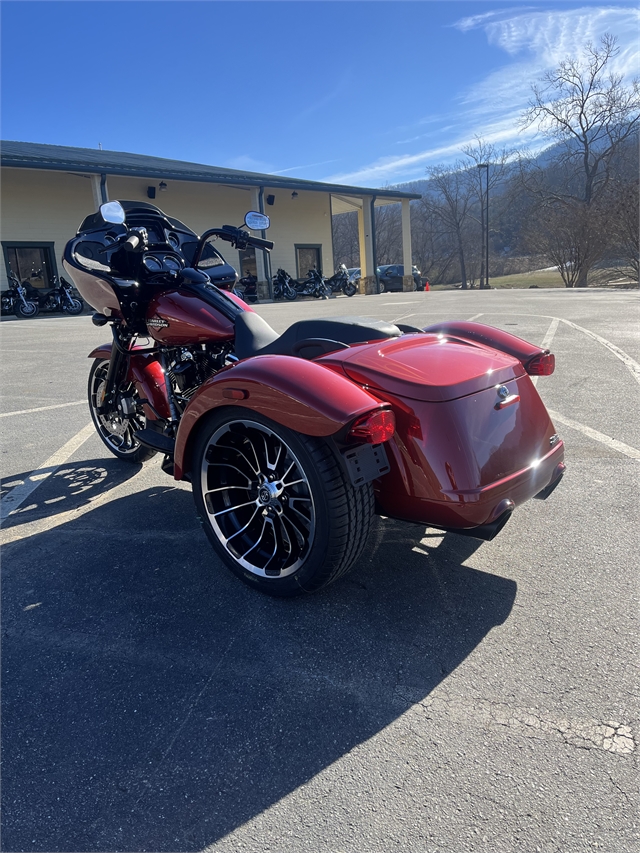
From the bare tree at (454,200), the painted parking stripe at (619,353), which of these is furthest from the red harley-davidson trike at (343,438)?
the bare tree at (454,200)

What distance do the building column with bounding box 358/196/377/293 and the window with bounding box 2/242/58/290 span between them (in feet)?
50.7

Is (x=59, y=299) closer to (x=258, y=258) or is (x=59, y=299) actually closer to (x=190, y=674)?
Result: (x=258, y=258)

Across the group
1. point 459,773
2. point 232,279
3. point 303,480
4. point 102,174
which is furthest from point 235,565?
point 102,174

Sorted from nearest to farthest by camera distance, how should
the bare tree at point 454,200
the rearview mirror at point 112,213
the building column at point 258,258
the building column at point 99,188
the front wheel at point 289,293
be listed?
the rearview mirror at point 112,213 → the building column at point 99,188 → the building column at point 258,258 → the front wheel at point 289,293 → the bare tree at point 454,200

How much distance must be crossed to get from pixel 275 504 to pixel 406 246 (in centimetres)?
3259

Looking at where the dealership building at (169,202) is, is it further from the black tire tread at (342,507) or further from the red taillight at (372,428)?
the red taillight at (372,428)

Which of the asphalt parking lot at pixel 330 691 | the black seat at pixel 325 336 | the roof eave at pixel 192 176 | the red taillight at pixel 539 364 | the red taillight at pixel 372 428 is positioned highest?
the roof eave at pixel 192 176

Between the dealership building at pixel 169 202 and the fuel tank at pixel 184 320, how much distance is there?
670 inches

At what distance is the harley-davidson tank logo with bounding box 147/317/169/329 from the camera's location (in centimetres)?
349

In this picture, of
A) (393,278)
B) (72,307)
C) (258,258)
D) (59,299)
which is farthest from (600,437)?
(393,278)

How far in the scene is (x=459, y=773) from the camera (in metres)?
1.63

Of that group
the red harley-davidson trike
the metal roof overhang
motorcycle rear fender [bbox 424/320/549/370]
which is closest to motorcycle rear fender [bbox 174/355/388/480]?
the red harley-davidson trike

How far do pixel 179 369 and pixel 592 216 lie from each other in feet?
120

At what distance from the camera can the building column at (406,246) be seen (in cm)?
3212
